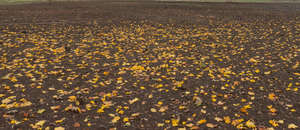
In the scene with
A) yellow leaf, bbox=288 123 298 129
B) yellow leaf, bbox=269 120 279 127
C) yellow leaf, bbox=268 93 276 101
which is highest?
yellow leaf, bbox=268 93 276 101

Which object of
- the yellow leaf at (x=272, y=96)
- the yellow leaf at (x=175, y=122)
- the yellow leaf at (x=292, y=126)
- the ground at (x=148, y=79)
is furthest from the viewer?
the yellow leaf at (x=272, y=96)

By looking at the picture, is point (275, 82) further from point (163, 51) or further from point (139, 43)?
point (139, 43)

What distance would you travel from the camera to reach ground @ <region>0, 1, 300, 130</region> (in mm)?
3971

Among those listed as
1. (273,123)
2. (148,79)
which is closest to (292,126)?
(273,123)

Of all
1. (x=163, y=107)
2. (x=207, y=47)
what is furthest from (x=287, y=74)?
(x=163, y=107)

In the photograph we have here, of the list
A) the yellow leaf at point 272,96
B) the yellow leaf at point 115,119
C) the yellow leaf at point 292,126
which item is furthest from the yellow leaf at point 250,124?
the yellow leaf at point 115,119

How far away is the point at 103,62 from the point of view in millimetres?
6633

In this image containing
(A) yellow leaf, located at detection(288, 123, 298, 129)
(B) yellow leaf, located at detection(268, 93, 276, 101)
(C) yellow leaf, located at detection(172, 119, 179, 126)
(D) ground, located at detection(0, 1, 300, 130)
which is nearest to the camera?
(A) yellow leaf, located at detection(288, 123, 298, 129)

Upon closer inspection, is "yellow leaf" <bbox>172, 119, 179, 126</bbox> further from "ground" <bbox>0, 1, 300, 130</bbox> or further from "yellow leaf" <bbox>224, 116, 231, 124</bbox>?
"yellow leaf" <bbox>224, 116, 231, 124</bbox>

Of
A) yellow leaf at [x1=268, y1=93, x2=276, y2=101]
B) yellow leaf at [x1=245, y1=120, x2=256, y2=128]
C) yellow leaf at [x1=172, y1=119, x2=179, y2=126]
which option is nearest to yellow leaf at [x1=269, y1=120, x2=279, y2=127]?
yellow leaf at [x1=245, y1=120, x2=256, y2=128]

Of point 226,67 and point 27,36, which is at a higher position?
point 27,36

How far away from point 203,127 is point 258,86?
2.17 meters

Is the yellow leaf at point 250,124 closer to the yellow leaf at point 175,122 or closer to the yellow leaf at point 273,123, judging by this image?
the yellow leaf at point 273,123

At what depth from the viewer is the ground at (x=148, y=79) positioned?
3.97m
